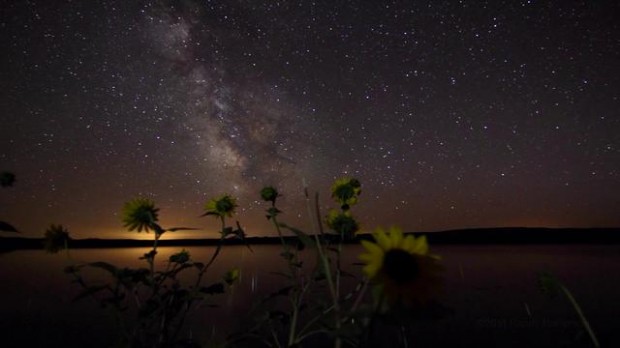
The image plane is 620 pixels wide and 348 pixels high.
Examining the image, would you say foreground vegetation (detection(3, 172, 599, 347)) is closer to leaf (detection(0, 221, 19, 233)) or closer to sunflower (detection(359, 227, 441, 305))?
sunflower (detection(359, 227, 441, 305))

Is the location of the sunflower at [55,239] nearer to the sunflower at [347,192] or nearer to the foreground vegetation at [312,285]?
the foreground vegetation at [312,285]

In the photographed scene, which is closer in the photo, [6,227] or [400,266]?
[400,266]

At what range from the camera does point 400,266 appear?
97cm

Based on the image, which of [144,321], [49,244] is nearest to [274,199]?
[144,321]

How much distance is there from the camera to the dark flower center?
3.12 feet

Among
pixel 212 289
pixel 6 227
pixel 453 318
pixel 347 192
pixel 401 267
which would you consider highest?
pixel 347 192

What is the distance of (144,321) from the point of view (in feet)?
6.85

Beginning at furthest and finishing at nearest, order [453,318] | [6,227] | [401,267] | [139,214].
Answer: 1. [453,318]
2. [139,214]
3. [6,227]
4. [401,267]

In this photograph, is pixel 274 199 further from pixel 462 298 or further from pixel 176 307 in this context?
pixel 462 298

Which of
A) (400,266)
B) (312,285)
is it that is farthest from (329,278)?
(312,285)

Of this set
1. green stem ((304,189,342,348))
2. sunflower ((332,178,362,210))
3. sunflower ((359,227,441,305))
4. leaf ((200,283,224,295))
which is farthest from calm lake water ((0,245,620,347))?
sunflower ((359,227,441,305))

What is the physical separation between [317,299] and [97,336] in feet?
23.3

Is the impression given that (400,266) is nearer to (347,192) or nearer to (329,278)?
(329,278)

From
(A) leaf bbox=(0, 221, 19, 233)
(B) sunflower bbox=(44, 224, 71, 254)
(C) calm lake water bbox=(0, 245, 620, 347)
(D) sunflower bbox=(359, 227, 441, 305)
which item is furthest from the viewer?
(C) calm lake water bbox=(0, 245, 620, 347)
